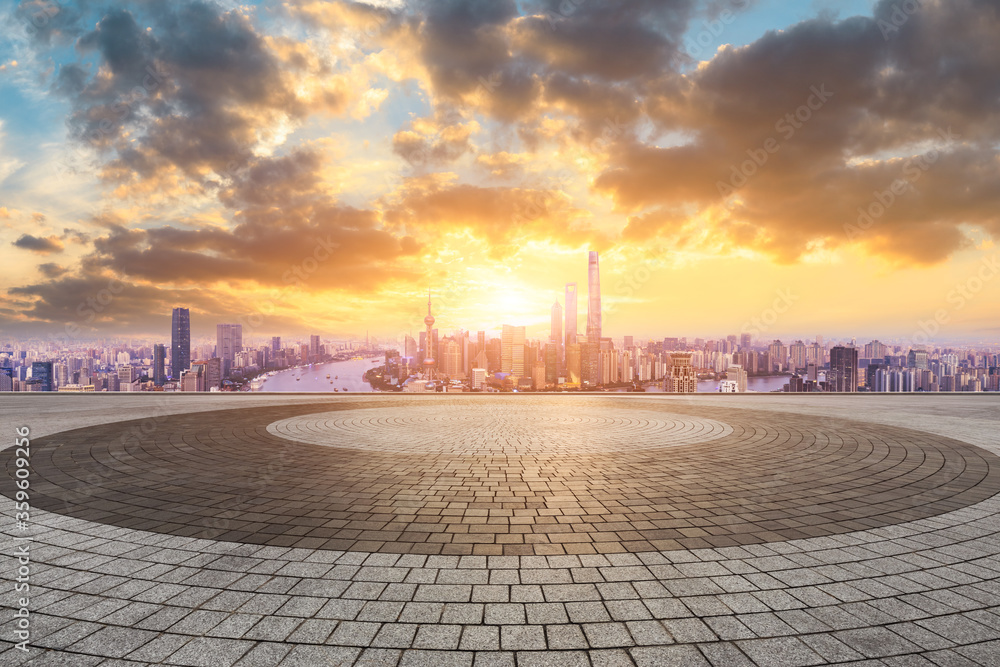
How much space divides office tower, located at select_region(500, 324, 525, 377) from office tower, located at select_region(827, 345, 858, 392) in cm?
2819

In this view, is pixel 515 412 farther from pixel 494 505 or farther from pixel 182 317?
pixel 182 317

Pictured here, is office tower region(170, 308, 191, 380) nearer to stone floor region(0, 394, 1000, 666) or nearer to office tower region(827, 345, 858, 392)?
stone floor region(0, 394, 1000, 666)

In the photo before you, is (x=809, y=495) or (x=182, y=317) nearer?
(x=809, y=495)

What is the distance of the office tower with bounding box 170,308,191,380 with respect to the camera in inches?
1198

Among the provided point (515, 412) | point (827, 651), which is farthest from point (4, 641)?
point (515, 412)

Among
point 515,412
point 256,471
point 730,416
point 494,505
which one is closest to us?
point 494,505

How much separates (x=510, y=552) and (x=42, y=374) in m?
32.6

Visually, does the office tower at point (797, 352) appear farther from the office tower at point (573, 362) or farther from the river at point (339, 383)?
the office tower at point (573, 362)

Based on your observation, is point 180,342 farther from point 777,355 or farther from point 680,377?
point 777,355

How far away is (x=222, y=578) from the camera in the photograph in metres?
3.60

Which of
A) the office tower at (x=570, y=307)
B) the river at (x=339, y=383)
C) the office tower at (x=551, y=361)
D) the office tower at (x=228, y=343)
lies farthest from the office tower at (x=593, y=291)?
the office tower at (x=228, y=343)

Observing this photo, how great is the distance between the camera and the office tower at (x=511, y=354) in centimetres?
5128

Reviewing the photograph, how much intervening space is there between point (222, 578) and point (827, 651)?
4352mm

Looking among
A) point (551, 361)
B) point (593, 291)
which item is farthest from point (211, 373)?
point (593, 291)
